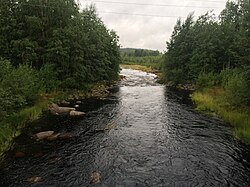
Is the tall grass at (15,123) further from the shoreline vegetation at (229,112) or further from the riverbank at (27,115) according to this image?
the shoreline vegetation at (229,112)

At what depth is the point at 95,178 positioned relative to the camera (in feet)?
43.1

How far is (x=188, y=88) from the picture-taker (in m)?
49.9

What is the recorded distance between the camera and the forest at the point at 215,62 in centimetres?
2369

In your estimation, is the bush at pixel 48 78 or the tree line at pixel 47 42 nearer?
the bush at pixel 48 78

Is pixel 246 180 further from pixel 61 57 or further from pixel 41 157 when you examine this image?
pixel 61 57

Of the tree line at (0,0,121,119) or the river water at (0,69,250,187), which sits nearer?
the river water at (0,69,250,187)

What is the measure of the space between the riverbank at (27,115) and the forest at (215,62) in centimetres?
1714

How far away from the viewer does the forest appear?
2369cm

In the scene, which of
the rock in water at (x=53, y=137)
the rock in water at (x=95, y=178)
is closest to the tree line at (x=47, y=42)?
the rock in water at (x=53, y=137)

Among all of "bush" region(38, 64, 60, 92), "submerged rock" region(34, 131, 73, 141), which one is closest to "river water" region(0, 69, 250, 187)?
"submerged rock" region(34, 131, 73, 141)

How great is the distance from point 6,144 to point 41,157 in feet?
10.3

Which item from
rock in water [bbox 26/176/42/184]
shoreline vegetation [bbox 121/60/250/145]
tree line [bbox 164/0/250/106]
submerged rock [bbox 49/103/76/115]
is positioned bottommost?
submerged rock [bbox 49/103/76/115]

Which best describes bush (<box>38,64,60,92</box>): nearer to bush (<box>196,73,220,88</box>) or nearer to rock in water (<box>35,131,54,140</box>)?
rock in water (<box>35,131,54,140</box>)

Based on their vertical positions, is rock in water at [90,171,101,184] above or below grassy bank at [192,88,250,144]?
below
